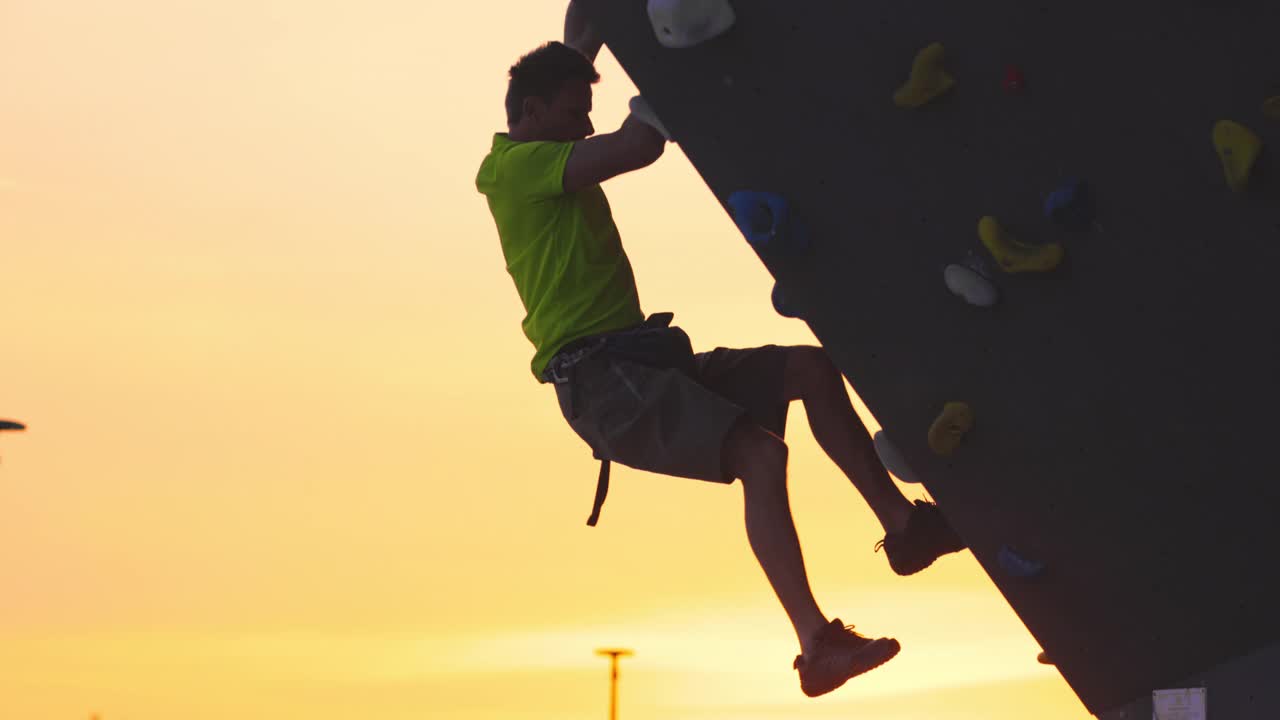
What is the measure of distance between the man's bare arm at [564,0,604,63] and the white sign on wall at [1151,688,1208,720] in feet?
7.28

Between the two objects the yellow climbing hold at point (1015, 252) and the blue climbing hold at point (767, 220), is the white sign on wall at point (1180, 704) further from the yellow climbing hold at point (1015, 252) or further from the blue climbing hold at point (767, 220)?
the blue climbing hold at point (767, 220)

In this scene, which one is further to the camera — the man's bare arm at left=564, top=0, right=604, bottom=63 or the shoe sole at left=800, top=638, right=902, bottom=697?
the man's bare arm at left=564, top=0, right=604, bottom=63

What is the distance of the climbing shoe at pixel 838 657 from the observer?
390 cm

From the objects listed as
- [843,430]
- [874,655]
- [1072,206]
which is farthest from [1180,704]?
[1072,206]

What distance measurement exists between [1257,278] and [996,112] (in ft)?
2.20

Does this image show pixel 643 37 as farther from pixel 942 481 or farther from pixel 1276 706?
pixel 1276 706

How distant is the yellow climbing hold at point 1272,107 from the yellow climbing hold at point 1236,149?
5cm

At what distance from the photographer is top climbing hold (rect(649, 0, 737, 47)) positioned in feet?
12.1

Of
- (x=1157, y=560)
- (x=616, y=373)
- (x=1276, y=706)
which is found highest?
(x=616, y=373)

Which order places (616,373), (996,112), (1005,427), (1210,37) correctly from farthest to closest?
1. (616,373)
2. (1005,427)
3. (996,112)
4. (1210,37)

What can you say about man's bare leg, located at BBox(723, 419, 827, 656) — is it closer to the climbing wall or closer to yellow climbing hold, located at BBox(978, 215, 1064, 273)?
the climbing wall

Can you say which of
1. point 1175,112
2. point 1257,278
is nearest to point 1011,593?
point 1257,278

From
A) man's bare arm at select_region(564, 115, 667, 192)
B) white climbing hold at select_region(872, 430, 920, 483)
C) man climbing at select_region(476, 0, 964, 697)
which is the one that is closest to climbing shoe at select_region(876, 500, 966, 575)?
man climbing at select_region(476, 0, 964, 697)

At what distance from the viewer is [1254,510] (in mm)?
3791
